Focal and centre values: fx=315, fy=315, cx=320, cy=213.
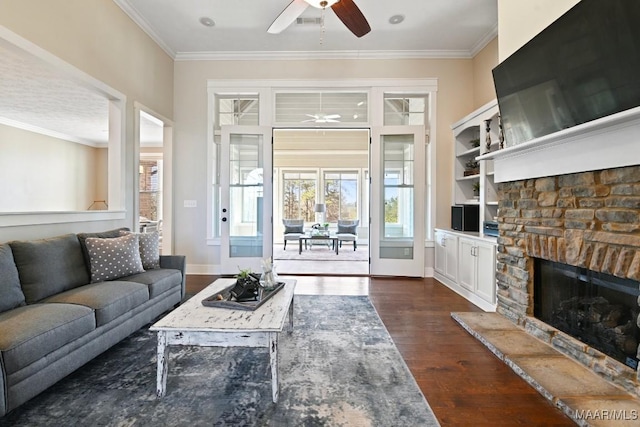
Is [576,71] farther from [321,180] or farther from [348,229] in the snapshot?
[321,180]

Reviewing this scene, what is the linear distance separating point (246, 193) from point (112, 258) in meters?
2.35

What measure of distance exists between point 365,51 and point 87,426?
203 inches

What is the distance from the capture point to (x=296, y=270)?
5.41m

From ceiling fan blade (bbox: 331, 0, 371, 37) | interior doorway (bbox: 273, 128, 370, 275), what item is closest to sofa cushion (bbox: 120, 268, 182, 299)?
ceiling fan blade (bbox: 331, 0, 371, 37)

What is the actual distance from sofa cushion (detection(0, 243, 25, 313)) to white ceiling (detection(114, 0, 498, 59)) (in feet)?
10.2

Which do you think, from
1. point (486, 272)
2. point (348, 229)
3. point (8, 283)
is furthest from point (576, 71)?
point (348, 229)

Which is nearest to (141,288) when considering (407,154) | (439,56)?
(407,154)

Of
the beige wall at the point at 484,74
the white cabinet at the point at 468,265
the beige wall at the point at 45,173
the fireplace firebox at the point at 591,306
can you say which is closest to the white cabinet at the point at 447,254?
the white cabinet at the point at 468,265

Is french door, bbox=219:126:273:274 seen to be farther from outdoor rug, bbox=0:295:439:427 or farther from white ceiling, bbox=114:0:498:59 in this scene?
outdoor rug, bbox=0:295:439:427

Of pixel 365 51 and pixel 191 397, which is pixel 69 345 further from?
pixel 365 51

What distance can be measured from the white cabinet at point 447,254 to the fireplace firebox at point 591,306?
4.78 feet

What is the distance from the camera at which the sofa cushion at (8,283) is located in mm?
2017

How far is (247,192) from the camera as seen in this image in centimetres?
495

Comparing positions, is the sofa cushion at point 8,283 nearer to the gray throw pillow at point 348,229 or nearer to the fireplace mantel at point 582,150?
the fireplace mantel at point 582,150
